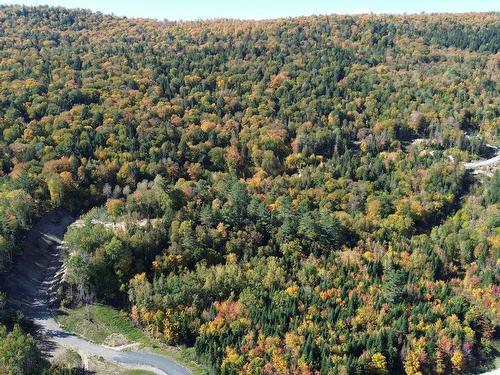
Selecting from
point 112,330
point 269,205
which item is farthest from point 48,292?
point 269,205

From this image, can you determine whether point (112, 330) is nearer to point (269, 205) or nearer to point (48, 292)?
point (48, 292)

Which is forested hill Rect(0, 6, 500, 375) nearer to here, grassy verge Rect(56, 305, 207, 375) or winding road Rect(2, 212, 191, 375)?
grassy verge Rect(56, 305, 207, 375)

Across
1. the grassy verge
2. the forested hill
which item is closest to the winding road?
the grassy verge

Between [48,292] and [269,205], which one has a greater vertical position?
[269,205]

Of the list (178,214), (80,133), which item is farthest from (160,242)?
(80,133)

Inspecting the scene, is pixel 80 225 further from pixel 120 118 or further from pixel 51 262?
pixel 120 118

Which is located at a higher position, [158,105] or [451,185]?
[158,105]
